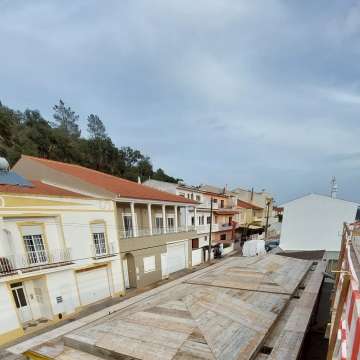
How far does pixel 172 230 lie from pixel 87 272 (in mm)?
8767

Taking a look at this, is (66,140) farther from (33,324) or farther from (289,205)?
(289,205)

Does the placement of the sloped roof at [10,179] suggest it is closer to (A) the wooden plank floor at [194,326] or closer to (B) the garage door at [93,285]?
(B) the garage door at [93,285]

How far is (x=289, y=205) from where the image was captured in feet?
75.9

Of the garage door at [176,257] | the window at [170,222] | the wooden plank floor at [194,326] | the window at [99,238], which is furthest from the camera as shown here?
the window at [170,222]

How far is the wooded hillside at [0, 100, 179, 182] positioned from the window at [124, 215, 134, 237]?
21.0 metres

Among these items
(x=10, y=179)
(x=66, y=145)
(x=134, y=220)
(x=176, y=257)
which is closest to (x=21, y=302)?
(x=10, y=179)

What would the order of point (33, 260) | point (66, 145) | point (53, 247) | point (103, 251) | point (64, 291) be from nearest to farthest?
point (33, 260) → point (53, 247) → point (64, 291) → point (103, 251) → point (66, 145)

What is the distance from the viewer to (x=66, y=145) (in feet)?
126

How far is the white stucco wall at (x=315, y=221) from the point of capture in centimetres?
2066

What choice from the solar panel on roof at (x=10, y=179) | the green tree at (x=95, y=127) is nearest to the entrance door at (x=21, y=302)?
the solar panel on roof at (x=10, y=179)

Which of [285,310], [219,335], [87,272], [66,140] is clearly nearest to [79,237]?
[87,272]

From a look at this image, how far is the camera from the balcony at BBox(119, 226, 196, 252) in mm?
16297

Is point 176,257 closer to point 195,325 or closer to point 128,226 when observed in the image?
point 128,226

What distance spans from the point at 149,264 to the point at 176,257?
4.40m
